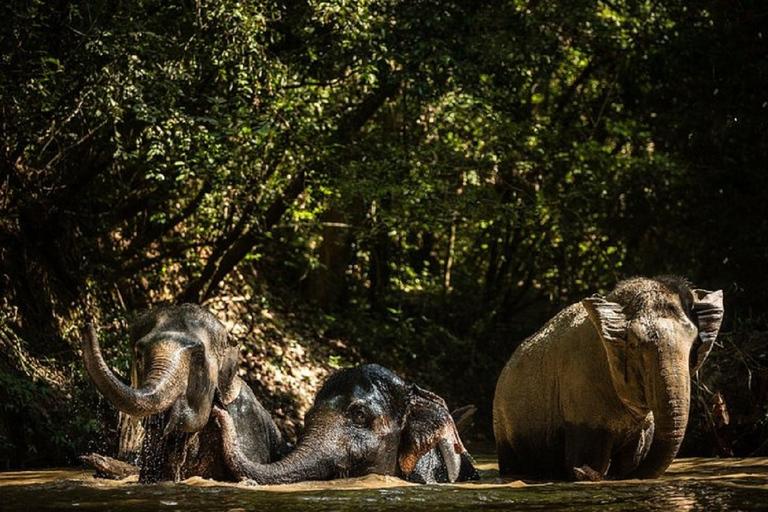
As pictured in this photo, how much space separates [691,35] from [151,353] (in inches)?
469

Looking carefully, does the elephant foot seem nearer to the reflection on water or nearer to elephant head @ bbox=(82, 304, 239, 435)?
the reflection on water

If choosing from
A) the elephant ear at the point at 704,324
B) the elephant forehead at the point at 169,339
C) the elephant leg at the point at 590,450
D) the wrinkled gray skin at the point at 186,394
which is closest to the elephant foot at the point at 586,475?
the elephant leg at the point at 590,450

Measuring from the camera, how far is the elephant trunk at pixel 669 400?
792cm

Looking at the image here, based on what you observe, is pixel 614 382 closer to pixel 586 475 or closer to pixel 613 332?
pixel 613 332

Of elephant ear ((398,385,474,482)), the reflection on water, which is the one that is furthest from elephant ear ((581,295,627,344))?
elephant ear ((398,385,474,482))

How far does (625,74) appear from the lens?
18.6m

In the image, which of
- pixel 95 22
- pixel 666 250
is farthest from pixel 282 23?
pixel 666 250

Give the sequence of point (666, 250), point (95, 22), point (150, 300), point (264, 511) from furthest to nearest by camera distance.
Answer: point (666, 250), point (150, 300), point (95, 22), point (264, 511)

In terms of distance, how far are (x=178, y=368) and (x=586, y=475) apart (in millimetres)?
2887

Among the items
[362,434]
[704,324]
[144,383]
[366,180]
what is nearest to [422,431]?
[362,434]

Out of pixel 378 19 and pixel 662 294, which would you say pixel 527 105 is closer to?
pixel 378 19

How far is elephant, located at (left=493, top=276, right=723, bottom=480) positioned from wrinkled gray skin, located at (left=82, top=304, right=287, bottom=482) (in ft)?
7.29

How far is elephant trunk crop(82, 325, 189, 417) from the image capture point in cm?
629

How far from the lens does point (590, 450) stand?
8742 mm
